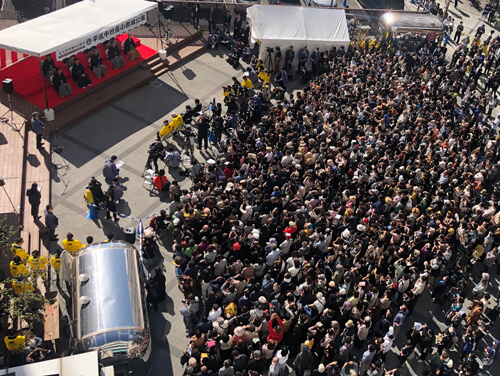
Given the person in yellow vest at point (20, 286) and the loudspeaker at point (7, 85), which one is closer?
the person in yellow vest at point (20, 286)

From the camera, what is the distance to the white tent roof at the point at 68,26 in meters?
22.0

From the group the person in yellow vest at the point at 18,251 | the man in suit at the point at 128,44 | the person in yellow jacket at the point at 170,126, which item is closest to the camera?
the person in yellow vest at the point at 18,251

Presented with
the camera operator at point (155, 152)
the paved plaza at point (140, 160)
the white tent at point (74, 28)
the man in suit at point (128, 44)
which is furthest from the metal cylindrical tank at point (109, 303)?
the man in suit at point (128, 44)

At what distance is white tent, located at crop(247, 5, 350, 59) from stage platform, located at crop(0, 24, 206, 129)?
11.4 ft

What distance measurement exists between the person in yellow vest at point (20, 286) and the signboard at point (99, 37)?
36.0 feet

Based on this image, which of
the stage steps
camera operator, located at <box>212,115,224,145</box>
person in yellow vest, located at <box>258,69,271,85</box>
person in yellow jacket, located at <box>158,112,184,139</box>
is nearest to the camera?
person in yellow jacket, located at <box>158,112,184,139</box>

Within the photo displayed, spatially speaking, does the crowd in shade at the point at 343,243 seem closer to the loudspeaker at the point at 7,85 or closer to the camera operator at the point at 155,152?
the camera operator at the point at 155,152

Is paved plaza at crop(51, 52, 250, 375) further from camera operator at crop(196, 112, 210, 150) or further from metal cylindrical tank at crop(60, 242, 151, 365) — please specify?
metal cylindrical tank at crop(60, 242, 151, 365)

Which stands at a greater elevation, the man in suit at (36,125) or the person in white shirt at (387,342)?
the man in suit at (36,125)

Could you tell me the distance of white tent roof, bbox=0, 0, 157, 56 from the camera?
22016 mm

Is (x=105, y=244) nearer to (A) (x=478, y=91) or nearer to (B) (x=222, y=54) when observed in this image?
(B) (x=222, y=54)

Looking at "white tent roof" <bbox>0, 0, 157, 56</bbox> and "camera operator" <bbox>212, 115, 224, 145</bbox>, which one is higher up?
"white tent roof" <bbox>0, 0, 157, 56</bbox>

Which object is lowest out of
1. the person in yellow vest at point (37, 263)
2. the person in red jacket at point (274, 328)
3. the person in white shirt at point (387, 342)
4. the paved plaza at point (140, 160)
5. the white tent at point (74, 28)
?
the paved plaza at point (140, 160)

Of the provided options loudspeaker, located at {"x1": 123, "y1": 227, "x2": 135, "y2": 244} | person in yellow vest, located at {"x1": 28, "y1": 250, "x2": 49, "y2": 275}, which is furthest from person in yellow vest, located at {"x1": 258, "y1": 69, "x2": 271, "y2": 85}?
person in yellow vest, located at {"x1": 28, "y1": 250, "x2": 49, "y2": 275}
